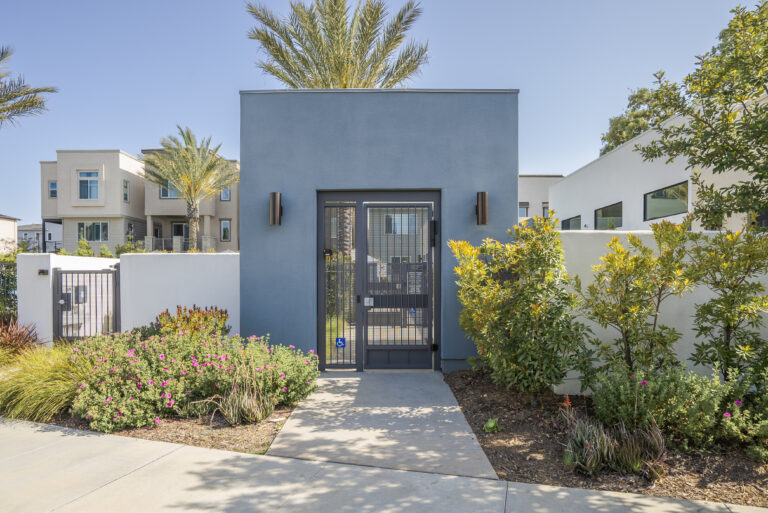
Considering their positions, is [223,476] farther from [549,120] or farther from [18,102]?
[18,102]

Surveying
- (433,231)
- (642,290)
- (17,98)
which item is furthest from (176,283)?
(17,98)

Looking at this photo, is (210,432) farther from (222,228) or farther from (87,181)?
(87,181)

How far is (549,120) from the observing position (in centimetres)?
1062

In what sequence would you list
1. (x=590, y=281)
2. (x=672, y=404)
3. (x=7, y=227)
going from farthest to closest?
1. (x=7, y=227)
2. (x=590, y=281)
3. (x=672, y=404)

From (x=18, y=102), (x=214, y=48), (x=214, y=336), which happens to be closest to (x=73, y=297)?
(x=214, y=336)

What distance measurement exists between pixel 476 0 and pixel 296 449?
8.57 m

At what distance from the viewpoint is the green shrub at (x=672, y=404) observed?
11.2 feet

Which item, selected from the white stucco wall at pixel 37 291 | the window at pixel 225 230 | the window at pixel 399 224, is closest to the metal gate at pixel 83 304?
the white stucco wall at pixel 37 291

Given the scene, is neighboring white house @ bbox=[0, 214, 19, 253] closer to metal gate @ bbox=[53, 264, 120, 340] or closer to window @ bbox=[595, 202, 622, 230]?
metal gate @ bbox=[53, 264, 120, 340]

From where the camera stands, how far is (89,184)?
1000 inches

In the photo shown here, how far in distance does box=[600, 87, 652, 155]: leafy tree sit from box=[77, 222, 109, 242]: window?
3122 cm

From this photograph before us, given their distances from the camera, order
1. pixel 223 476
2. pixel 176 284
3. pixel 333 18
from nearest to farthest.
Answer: pixel 223 476
pixel 176 284
pixel 333 18

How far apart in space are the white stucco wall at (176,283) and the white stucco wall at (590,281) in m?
5.32

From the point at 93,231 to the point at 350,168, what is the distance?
27.4 meters
